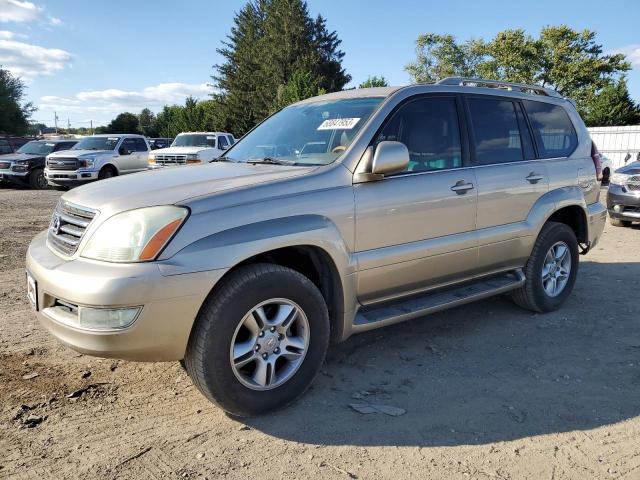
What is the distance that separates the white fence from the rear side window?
75.5 ft

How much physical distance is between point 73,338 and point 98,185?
3.63 ft

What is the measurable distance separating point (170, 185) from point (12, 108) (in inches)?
2220

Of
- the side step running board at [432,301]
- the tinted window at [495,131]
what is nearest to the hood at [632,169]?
the tinted window at [495,131]

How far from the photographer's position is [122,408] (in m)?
3.17

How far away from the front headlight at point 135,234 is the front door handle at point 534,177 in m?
3.03

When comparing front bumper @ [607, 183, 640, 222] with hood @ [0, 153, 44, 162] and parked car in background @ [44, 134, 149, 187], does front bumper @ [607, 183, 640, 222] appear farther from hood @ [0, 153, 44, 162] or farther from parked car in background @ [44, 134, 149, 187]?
hood @ [0, 153, 44, 162]

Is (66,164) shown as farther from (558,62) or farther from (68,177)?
(558,62)

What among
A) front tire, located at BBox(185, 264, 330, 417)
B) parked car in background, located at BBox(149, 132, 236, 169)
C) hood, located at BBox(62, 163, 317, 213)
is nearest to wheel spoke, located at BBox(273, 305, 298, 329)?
front tire, located at BBox(185, 264, 330, 417)

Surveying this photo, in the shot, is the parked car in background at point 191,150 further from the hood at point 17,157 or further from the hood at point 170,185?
the hood at point 170,185

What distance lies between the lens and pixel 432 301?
387cm

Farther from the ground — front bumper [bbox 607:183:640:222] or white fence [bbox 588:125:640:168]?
white fence [bbox 588:125:640:168]

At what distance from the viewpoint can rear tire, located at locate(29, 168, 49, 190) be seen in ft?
58.0

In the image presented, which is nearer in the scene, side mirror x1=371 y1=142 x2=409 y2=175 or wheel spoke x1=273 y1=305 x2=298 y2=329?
wheel spoke x1=273 y1=305 x2=298 y2=329

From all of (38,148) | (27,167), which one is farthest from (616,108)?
(27,167)
